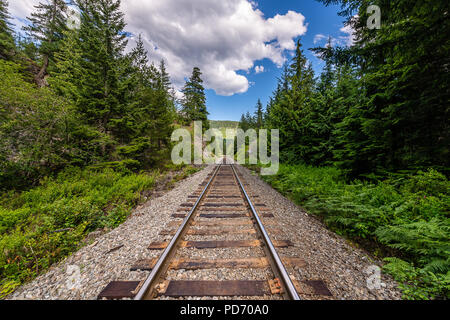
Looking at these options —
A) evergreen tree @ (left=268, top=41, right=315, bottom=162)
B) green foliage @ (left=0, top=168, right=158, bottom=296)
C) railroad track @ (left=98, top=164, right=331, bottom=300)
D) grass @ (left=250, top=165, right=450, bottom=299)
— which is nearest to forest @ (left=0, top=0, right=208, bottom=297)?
green foliage @ (left=0, top=168, right=158, bottom=296)

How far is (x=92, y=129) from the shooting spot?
859 cm

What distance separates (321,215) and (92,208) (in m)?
7.07

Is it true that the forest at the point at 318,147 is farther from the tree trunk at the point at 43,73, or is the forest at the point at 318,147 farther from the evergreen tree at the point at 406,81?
the tree trunk at the point at 43,73

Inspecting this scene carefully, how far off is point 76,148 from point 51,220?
17.9 ft

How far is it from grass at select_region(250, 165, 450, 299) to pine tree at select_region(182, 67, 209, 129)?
25.1 metres

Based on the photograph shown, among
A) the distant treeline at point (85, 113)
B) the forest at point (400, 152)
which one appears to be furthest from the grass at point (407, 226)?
the distant treeline at point (85, 113)

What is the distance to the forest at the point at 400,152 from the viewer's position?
255 cm

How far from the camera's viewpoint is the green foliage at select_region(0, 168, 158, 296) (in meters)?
2.74

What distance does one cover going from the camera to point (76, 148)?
7.64m

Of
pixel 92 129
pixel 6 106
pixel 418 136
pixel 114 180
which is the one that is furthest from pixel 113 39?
pixel 418 136

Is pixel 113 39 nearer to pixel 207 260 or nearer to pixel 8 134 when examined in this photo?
pixel 8 134

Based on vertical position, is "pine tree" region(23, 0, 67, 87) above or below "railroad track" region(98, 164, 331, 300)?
above

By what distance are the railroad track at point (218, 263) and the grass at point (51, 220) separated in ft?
6.39

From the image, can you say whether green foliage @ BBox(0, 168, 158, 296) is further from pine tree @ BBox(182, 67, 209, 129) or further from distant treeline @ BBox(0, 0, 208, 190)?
pine tree @ BBox(182, 67, 209, 129)
